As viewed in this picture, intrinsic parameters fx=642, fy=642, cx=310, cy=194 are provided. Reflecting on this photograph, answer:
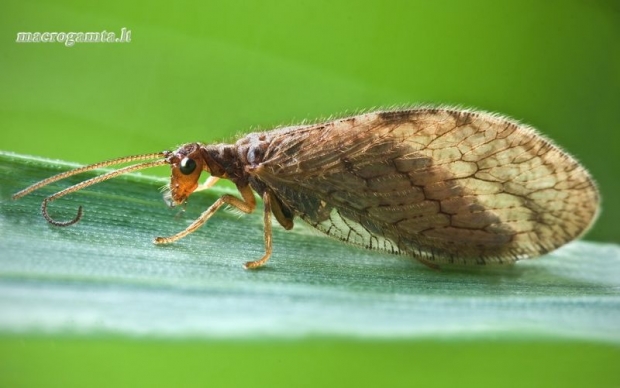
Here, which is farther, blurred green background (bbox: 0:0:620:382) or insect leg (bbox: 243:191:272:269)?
blurred green background (bbox: 0:0:620:382)

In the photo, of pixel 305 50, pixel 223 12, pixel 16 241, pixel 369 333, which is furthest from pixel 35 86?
pixel 369 333

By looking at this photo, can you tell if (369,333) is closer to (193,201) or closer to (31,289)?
(31,289)
